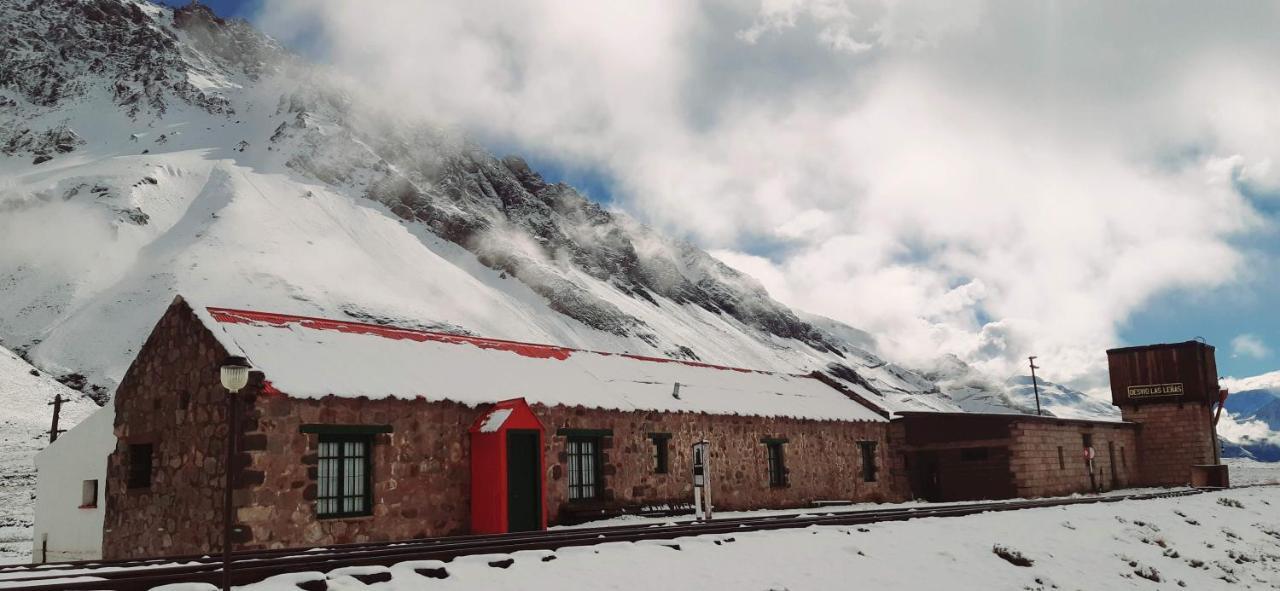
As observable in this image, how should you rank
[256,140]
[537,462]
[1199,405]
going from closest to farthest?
[537,462] → [1199,405] → [256,140]

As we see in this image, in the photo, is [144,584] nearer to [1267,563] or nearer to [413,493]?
[413,493]

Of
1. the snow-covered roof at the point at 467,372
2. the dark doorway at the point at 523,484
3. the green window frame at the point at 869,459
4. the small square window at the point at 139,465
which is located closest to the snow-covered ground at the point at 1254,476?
the green window frame at the point at 869,459

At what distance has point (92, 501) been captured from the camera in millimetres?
20047

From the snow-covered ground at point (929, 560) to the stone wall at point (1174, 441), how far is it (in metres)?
20.4

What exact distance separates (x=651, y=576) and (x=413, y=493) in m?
7.73

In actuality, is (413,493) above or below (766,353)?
below

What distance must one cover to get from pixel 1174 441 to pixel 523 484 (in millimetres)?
37186

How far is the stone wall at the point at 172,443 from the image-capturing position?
16266 mm

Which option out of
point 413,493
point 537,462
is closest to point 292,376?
point 413,493

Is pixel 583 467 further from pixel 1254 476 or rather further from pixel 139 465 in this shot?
pixel 1254 476

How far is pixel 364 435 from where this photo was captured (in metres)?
17.6

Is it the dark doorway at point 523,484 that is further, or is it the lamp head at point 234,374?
the dark doorway at point 523,484

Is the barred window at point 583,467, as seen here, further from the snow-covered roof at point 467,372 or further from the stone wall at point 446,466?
the snow-covered roof at point 467,372

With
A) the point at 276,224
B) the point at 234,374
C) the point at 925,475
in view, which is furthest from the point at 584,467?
the point at 276,224
